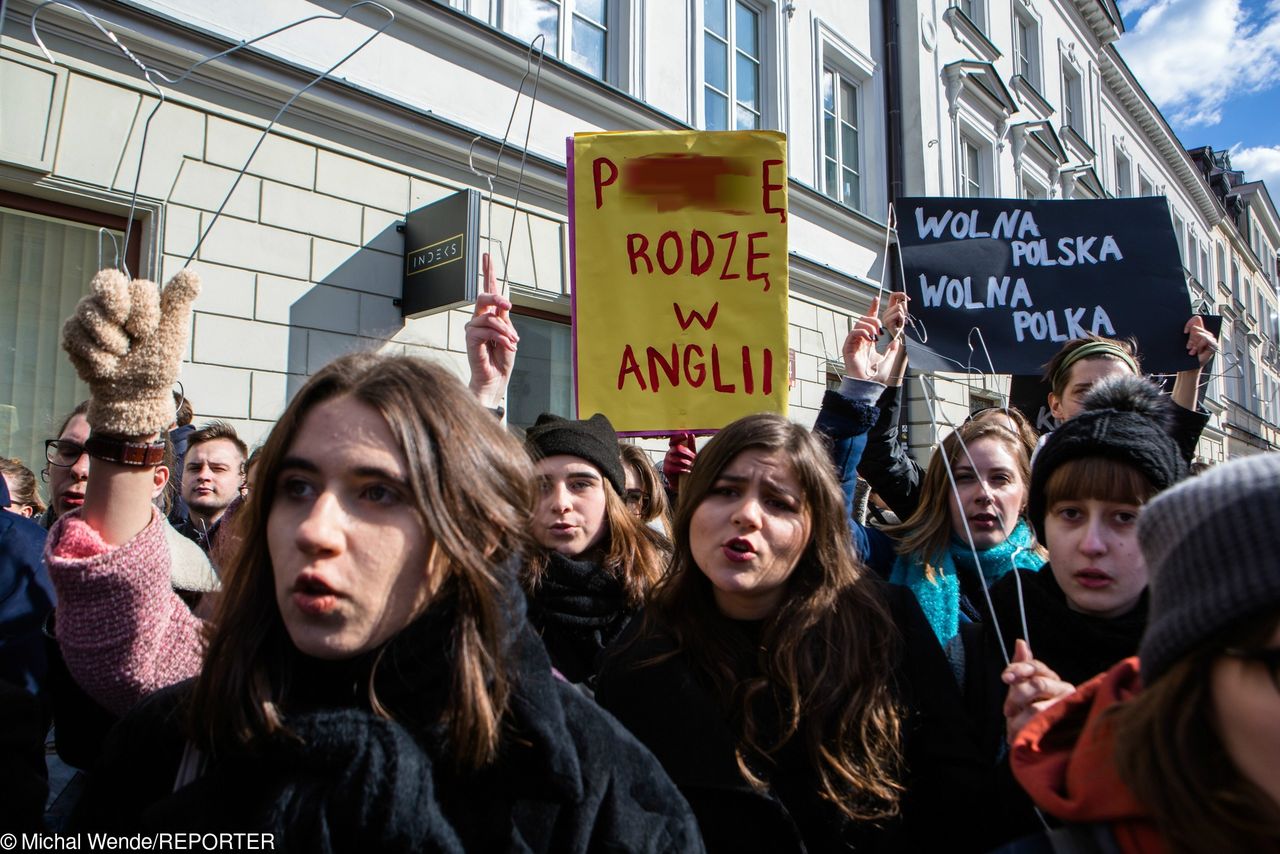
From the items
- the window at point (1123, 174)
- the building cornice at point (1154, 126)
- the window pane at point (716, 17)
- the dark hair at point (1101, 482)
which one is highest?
the building cornice at point (1154, 126)

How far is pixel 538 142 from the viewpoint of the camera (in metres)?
6.44

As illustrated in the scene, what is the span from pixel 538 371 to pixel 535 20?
2.83 meters

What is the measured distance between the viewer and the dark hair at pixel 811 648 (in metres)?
1.55

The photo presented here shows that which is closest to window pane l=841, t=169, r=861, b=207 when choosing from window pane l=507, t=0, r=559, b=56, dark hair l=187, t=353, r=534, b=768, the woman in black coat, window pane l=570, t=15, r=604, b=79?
window pane l=570, t=15, r=604, b=79

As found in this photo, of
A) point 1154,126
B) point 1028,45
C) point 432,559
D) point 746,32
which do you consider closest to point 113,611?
point 432,559

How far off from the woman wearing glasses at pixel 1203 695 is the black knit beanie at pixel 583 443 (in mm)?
1696

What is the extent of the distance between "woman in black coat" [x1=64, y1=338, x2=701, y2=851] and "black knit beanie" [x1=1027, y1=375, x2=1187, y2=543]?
1078mm

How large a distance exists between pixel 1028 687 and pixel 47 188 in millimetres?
4965

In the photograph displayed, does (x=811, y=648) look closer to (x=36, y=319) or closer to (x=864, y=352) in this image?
(x=864, y=352)

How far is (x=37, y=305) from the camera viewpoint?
4395 mm

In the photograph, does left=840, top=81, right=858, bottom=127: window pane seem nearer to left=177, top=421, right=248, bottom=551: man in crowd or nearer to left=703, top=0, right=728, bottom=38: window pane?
left=703, top=0, right=728, bottom=38: window pane

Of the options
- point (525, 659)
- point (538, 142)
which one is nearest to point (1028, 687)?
point (525, 659)

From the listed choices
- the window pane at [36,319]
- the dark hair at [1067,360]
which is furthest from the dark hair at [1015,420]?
the window pane at [36,319]

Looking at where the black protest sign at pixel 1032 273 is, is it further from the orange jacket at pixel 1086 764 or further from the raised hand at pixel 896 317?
the orange jacket at pixel 1086 764
